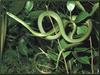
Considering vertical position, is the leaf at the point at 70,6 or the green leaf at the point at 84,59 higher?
the leaf at the point at 70,6

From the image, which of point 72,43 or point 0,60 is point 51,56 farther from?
point 0,60

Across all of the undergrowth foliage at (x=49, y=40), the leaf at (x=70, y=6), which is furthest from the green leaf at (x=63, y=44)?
the leaf at (x=70, y=6)

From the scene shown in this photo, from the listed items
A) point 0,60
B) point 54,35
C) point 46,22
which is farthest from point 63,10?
point 0,60

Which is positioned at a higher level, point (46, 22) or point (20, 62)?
point (46, 22)

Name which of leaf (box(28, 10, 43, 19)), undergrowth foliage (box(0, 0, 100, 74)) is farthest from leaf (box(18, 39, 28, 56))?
leaf (box(28, 10, 43, 19))

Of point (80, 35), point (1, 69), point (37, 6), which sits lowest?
point (1, 69)

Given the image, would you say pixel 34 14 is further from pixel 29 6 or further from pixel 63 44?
pixel 63 44

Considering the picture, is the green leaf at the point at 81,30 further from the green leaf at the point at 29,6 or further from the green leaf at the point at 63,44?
the green leaf at the point at 29,6

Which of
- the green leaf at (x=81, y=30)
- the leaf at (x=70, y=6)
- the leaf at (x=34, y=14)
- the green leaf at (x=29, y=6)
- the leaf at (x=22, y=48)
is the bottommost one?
the leaf at (x=22, y=48)
